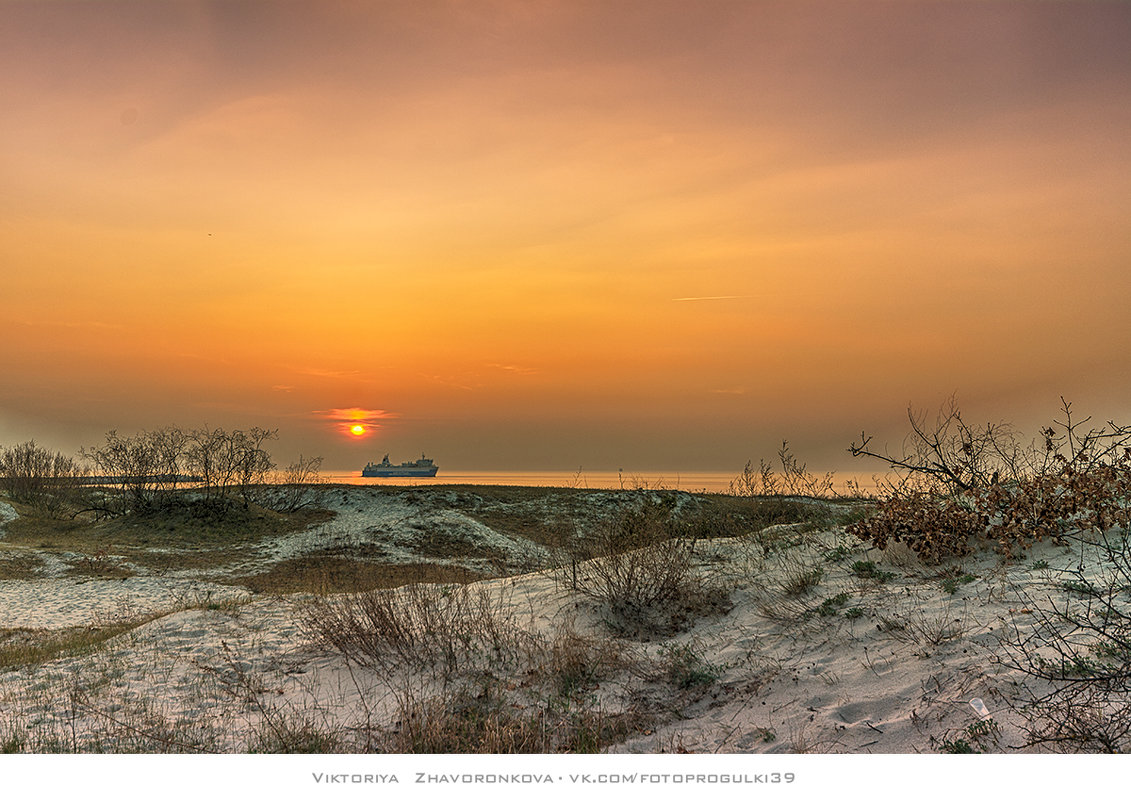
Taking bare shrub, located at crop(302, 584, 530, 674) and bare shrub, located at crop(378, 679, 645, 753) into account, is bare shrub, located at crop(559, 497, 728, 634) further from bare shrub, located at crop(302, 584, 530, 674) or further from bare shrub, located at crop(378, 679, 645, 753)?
bare shrub, located at crop(378, 679, 645, 753)

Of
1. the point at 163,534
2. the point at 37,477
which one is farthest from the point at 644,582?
the point at 37,477

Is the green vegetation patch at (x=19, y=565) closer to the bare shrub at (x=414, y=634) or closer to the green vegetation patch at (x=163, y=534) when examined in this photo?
the green vegetation patch at (x=163, y=534)

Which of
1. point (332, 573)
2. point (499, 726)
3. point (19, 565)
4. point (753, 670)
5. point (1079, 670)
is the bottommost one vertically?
point (332, 573)

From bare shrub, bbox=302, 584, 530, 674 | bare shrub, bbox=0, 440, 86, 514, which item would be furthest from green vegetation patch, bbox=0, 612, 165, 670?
bare shrub, bbox=0, 440, 86, 514

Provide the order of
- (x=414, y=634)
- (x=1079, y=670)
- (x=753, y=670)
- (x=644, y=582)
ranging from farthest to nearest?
(x=644, y=582) → (x=414, y=634) → (x=753, y=670) → (x=1079, y=670)

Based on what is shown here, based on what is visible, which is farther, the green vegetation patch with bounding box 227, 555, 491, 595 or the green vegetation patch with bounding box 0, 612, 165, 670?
the green vegetation patch with bounding box 227, 555, 491, 595

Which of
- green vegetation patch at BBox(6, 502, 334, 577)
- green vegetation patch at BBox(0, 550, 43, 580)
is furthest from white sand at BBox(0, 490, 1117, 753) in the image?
green vegetation patch at BBox(6, 502, 334, 577)

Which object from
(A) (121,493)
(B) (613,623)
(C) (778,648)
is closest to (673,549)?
(B) (613,623)

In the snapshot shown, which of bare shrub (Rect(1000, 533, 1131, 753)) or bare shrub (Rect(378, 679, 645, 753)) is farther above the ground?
bare shrub (Rect(1000, 533, 1131, 753))

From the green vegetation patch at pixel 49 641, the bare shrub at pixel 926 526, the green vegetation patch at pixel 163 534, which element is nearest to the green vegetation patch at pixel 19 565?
the green vegetation patch at pixel 163 534

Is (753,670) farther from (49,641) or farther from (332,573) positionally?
(332,573)

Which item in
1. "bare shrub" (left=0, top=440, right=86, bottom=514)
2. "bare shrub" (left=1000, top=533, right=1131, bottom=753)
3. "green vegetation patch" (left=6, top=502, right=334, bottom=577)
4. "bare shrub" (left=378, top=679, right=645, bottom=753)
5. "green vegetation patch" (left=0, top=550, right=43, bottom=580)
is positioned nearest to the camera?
"bare shrub" (left=1000, top=533, right=1131, bottom=753)

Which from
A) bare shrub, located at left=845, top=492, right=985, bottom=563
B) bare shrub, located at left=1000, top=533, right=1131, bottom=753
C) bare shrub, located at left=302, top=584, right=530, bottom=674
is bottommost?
bare shrub, located at left=302, top=584, right=530, bottom=674

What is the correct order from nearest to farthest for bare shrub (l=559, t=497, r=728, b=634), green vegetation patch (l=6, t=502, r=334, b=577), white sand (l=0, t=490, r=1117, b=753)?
white sand (l=0, t=490, r=1117, b=753)
bare shrub (l=559, t=497, r=728, b=634)
green vegetation patch (l=6, t=502, r=334, b=577)
